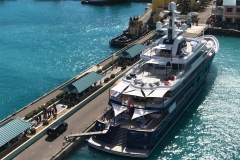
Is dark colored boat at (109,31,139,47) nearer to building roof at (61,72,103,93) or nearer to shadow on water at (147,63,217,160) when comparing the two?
shadow on water at (147,63,217,160)

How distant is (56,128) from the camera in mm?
39969

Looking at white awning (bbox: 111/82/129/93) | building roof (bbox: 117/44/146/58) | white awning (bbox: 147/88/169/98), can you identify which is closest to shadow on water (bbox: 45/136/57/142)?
white awning (bbox: 111/82/129/93)

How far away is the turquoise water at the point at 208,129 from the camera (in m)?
38.2

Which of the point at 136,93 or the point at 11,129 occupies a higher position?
the point at 136,93

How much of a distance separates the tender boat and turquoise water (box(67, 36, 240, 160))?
1054 millimetres

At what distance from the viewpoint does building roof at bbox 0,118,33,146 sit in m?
36.4

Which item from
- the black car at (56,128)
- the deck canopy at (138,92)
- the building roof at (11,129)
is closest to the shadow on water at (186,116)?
the deck canopy at (138,92)

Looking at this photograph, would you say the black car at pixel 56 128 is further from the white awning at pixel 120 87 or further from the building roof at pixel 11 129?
the white awning at pixel 120 87

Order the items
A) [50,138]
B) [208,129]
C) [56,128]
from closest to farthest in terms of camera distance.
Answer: [50,138] → [56,128] → [208,129]

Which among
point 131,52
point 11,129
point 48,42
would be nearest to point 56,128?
point 11,129

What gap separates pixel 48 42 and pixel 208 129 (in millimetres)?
53184

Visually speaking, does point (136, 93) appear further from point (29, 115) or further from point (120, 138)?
point (29, 115)

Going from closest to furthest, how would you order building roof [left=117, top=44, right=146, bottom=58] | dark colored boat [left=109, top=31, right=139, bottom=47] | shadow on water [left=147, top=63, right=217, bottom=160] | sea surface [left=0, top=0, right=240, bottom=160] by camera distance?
→ shadow on water [left=147, top=63, right=217, bottom=160]
sea surface [left=0, top=0, right=240, bottom=160]
building roof [left=117, top=44, right=146, bottom=58]
dark colored boat [left=109, top=31, right=139, bottom=47]

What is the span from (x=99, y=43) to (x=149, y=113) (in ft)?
153
